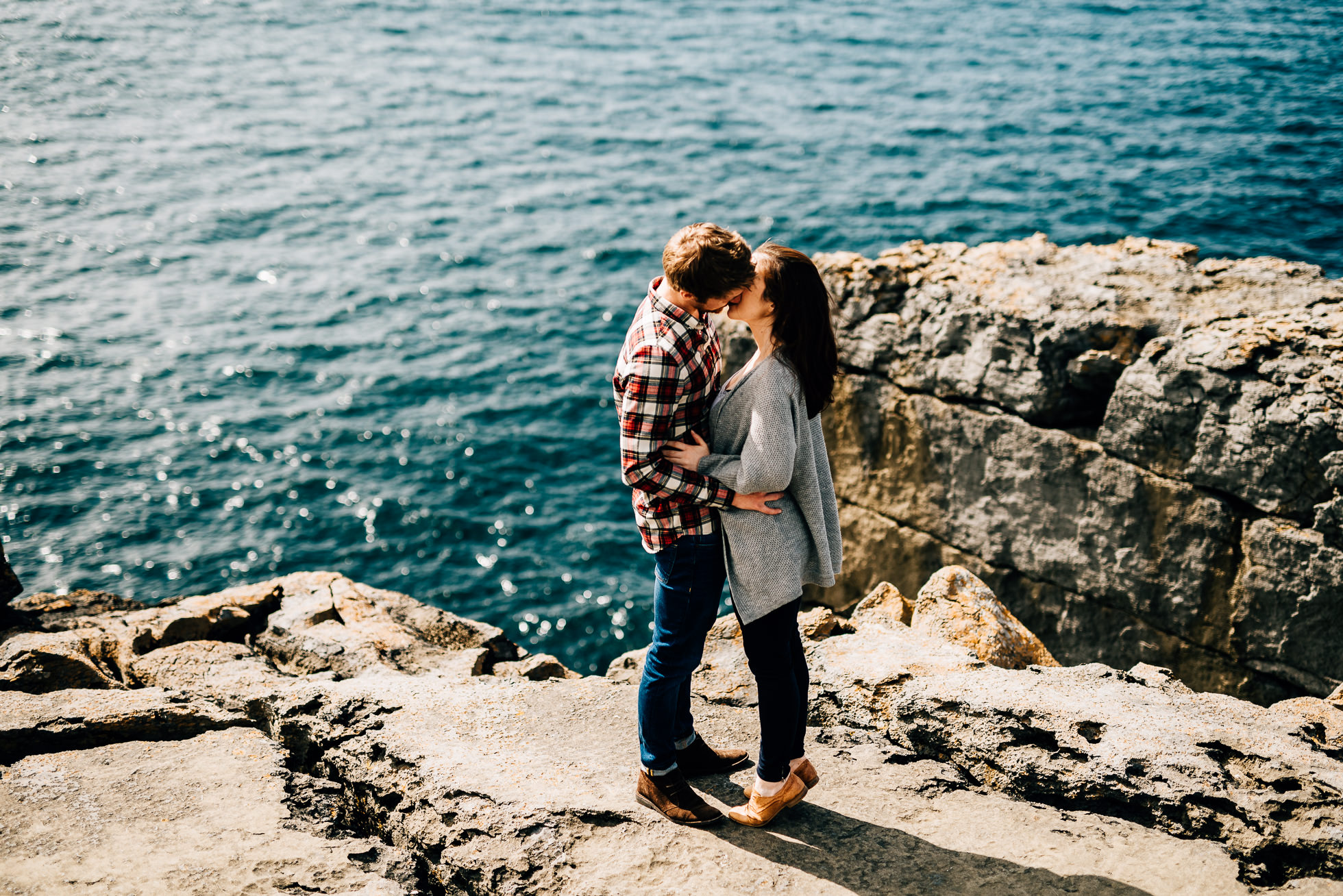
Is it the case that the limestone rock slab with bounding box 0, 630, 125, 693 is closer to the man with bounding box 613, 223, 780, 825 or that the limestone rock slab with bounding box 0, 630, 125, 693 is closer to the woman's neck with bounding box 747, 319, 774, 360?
the man with bounding box 613, 223, 780, 825

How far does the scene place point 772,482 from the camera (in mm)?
4199

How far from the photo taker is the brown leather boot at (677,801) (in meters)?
4.73

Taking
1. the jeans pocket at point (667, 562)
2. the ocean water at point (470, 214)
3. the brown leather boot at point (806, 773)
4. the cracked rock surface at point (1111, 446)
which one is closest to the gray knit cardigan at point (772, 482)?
the jeans pocket at point (667, 562)

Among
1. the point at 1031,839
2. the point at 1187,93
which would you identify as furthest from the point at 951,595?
the point at 1187,93

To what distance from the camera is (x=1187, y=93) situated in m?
24.7

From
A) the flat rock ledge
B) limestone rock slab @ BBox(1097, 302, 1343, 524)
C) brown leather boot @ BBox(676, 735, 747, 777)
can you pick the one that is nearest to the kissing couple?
brown leather boot @ BBox(676, 735, 747, 777)

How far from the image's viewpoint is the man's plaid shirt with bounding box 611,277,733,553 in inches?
162

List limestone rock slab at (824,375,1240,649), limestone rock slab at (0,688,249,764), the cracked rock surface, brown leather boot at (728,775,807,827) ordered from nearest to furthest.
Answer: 1. brown leather boot at (728,775,807,827)
2. limestone rock slab at (0,688,249,764)
3. the cracked rock surface
4. limestone rock slab at (824,375,1240,649)

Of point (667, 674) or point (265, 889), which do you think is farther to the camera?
point (667, 674)

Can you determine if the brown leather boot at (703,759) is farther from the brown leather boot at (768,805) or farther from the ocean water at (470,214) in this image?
the ocean water at (470,214)

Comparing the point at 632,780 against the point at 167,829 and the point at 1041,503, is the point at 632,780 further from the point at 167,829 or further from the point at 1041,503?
the point at 1041,503

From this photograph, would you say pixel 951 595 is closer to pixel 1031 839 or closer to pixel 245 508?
pixel 1031 839

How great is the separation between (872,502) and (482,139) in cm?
2104

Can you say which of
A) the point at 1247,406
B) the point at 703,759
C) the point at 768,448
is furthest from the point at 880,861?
the point at 1247,406
